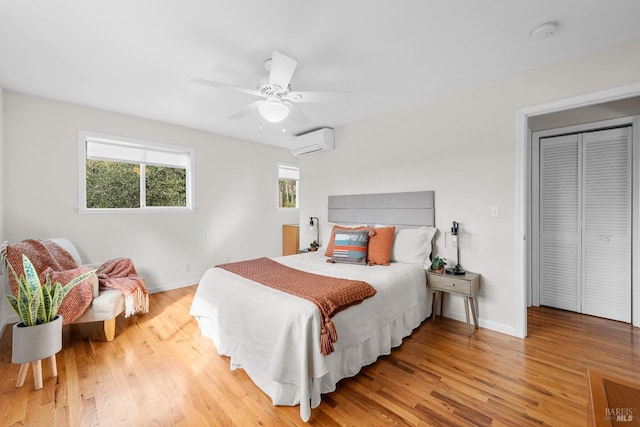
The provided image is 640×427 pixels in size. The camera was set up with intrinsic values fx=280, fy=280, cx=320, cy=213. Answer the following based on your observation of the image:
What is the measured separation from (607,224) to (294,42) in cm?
362

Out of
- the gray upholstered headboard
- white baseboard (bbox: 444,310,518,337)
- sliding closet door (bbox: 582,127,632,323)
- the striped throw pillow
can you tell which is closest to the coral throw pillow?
the striped throw pillow

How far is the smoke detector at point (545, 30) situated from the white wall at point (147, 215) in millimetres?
4178

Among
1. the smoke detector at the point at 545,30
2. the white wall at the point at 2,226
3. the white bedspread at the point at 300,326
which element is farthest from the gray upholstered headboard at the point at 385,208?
the white wall at the point at 2,226

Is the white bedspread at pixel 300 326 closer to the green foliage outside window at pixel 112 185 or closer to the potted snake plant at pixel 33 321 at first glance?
the potted snake plant at pixel 33 321

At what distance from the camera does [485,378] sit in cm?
201

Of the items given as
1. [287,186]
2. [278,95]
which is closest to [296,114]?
[278,95]

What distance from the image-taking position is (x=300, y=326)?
1.69m

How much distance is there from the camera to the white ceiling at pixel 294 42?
1783mm

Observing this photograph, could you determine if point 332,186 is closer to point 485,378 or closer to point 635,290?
point 485,378

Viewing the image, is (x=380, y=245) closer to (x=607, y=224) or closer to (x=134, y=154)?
(x=607, y=224)

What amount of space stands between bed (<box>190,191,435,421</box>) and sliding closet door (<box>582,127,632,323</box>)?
1707mm

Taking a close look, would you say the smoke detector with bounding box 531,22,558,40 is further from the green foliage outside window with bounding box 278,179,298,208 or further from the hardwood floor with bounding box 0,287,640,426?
the green foliage outside window with bounding box 278,179,298,208

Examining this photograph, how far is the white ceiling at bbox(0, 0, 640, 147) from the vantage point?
178 cm

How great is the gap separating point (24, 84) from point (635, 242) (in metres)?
6.31
